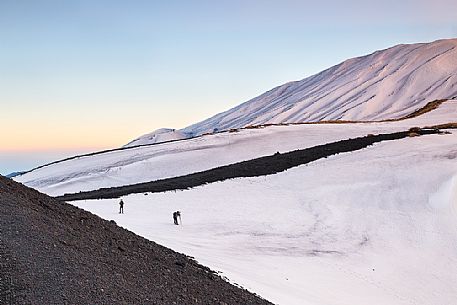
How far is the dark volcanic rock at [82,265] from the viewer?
9539mm

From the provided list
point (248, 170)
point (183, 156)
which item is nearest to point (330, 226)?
point (248, 170)

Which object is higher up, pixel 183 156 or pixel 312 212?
pixel 183 156

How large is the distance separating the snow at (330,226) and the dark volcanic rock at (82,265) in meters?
2.86

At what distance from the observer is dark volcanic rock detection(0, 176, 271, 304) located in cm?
954

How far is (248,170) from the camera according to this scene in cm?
4291

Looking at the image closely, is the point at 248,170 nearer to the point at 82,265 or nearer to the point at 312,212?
the point at 312,212

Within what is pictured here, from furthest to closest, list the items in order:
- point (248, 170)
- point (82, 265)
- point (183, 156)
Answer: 1. point (183, 156)
2. point (248, 170)
3. point (82, 265)

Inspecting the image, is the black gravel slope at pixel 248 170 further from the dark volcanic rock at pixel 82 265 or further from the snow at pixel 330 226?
the dark volcanic rock at pixel 82 265

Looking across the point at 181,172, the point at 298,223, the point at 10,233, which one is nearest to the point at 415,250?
the point at 298,223

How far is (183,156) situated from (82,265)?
46.2 meters

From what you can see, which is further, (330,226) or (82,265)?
(330,226)

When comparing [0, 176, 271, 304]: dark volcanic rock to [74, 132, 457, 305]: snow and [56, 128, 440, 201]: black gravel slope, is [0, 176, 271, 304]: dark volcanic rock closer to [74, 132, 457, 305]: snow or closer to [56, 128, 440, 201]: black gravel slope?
[74, 132, 457, 305]: snow

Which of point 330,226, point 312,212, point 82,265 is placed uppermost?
point 82,265

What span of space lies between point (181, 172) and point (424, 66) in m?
156
